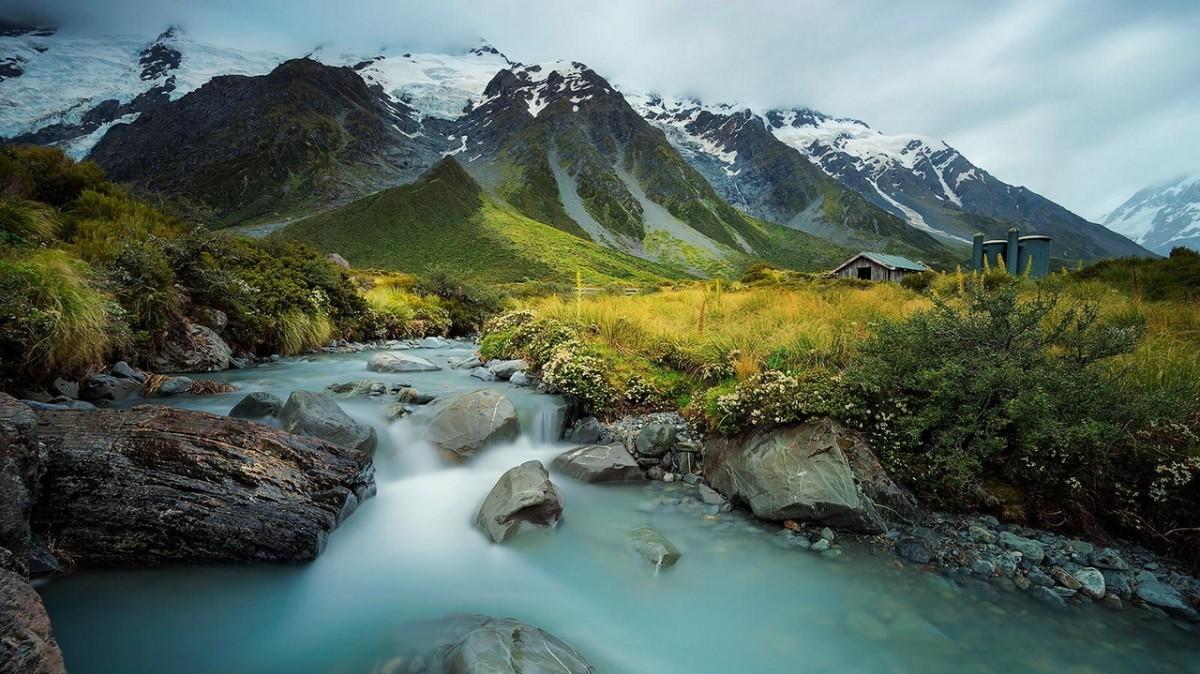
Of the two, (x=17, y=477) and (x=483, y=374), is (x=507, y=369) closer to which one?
(x=483, y=374)

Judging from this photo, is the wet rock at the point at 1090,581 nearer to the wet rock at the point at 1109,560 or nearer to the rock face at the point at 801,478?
the wet rock at the point at 1109,560

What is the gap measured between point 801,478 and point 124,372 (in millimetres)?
10987

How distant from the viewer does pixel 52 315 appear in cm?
695

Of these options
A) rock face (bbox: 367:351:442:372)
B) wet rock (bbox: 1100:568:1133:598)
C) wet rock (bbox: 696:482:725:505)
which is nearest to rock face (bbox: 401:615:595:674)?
wet rock (bbox: 696:482:725:505)

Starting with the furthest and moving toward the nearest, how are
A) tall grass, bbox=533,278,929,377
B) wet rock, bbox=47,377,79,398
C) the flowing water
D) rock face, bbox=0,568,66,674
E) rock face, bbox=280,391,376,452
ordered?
tall grass, bbox=533,278,929,377, wet rock, bbox=47,377,79,398, rock face, bbox=280,391,376,452, the flowing water, rock face, bbox=0,568,66,674

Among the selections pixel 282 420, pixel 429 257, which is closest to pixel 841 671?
pixel 282 420

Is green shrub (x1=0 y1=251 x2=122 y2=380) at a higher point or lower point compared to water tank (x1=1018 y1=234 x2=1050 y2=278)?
lower

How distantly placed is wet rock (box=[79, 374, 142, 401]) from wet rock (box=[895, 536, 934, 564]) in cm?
1138

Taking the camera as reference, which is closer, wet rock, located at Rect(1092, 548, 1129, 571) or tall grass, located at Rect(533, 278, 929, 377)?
wet rock, located at Rect(1092, 548, 1129, 571)

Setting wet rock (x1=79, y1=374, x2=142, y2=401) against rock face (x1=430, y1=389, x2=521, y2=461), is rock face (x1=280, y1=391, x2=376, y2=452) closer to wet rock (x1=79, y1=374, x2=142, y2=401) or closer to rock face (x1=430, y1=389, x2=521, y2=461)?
rock face (x1=430, y1=389, x2=521, y2=461)

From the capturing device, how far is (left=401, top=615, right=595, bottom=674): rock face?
3365 millimetres

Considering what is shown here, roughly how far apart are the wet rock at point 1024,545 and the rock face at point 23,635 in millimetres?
7620

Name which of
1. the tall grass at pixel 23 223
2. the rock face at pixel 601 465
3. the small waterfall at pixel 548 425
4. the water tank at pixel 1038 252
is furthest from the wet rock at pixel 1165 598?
the water tank at pixel 1038 252

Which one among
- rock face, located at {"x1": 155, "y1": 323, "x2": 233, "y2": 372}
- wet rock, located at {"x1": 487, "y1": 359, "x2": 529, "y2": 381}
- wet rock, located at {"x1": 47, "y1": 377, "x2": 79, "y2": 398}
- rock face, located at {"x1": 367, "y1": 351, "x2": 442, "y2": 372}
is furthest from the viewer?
rock face, located at {"x1": 367, "y1": 351, "x2": 442, "y2": 372}
